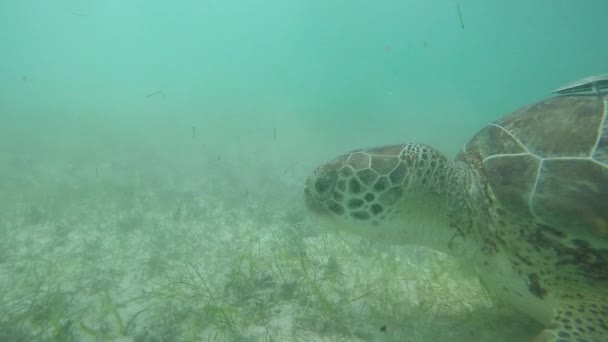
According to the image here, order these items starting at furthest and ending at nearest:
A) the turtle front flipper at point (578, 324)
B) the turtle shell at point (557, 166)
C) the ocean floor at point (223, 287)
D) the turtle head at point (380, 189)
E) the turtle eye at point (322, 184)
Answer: the turtle eye at point (322, 184)
the turtle head at point (380, 189)
the ocean floor at point (223, 287)
the turtle shell at point (557, 166)
the turtle front flipper at point (578, 324)

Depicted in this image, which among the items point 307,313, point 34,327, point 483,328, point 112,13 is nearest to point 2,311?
point 34,327

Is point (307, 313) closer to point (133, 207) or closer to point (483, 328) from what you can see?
point (483, 328)

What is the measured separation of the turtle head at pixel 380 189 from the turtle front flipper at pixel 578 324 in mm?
818

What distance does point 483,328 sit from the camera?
1.71 m

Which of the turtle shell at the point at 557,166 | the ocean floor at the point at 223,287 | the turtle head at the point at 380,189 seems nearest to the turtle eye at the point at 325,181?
the turtle head at the point at 380,189

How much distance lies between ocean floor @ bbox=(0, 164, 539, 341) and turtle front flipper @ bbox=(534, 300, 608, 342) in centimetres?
43

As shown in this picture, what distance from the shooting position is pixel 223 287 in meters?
2.27

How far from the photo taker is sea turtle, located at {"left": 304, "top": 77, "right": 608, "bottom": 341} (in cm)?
134

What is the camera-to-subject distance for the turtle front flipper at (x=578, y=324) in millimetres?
A: 1202

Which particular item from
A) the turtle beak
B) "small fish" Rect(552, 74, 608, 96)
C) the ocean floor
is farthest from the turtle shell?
the turtle beak

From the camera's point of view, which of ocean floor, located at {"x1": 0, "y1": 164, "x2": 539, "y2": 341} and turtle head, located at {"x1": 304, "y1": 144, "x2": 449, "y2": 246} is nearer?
ocean floor, located at {"x1": 0, "y1": 164, "x2": 539, "y2": 341}

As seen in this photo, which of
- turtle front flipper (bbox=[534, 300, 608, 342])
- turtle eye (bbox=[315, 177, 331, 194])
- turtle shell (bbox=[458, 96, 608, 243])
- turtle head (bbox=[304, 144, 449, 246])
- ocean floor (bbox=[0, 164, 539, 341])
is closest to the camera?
turtle front flipper (bbox=[534, 300, 608, 342])

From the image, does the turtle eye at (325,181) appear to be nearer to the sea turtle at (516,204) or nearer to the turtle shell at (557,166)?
the sea turtle at (516,204)

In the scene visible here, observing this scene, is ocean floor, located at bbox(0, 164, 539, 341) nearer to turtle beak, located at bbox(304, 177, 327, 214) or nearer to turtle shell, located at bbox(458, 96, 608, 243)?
turtle beak, located at bbox(304, 177, 327, 214)
